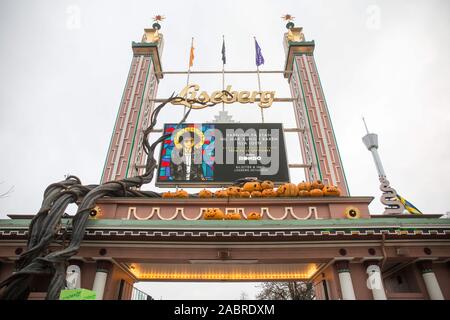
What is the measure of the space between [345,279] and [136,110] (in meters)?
14.0

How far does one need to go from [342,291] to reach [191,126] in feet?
35.5

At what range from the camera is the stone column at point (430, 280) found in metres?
8.07

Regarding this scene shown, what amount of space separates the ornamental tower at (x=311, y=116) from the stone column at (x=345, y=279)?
5896 millimetres

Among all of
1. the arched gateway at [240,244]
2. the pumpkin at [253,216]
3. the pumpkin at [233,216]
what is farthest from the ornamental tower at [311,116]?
the pumpkin at [233,216]

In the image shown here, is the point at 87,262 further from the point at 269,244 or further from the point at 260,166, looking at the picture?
the point at 260,166

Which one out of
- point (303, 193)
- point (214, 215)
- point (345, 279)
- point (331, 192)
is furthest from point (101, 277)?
point (331, 192)

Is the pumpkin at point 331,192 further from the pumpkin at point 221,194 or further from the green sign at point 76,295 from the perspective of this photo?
the green sign at point 76,295

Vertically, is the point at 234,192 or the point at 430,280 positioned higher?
the point at 234,192

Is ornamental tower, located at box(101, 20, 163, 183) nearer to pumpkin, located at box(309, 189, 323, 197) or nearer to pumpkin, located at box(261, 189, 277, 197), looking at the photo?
pumpkin, located at box(261, 189, 277, 197)

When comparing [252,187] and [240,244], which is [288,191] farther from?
[240,244]

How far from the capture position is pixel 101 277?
8195mm

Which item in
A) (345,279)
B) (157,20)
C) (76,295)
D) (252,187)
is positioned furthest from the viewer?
(157,20)

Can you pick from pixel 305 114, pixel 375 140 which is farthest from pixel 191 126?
pixel 375 140

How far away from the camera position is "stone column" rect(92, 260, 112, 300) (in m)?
8.02
